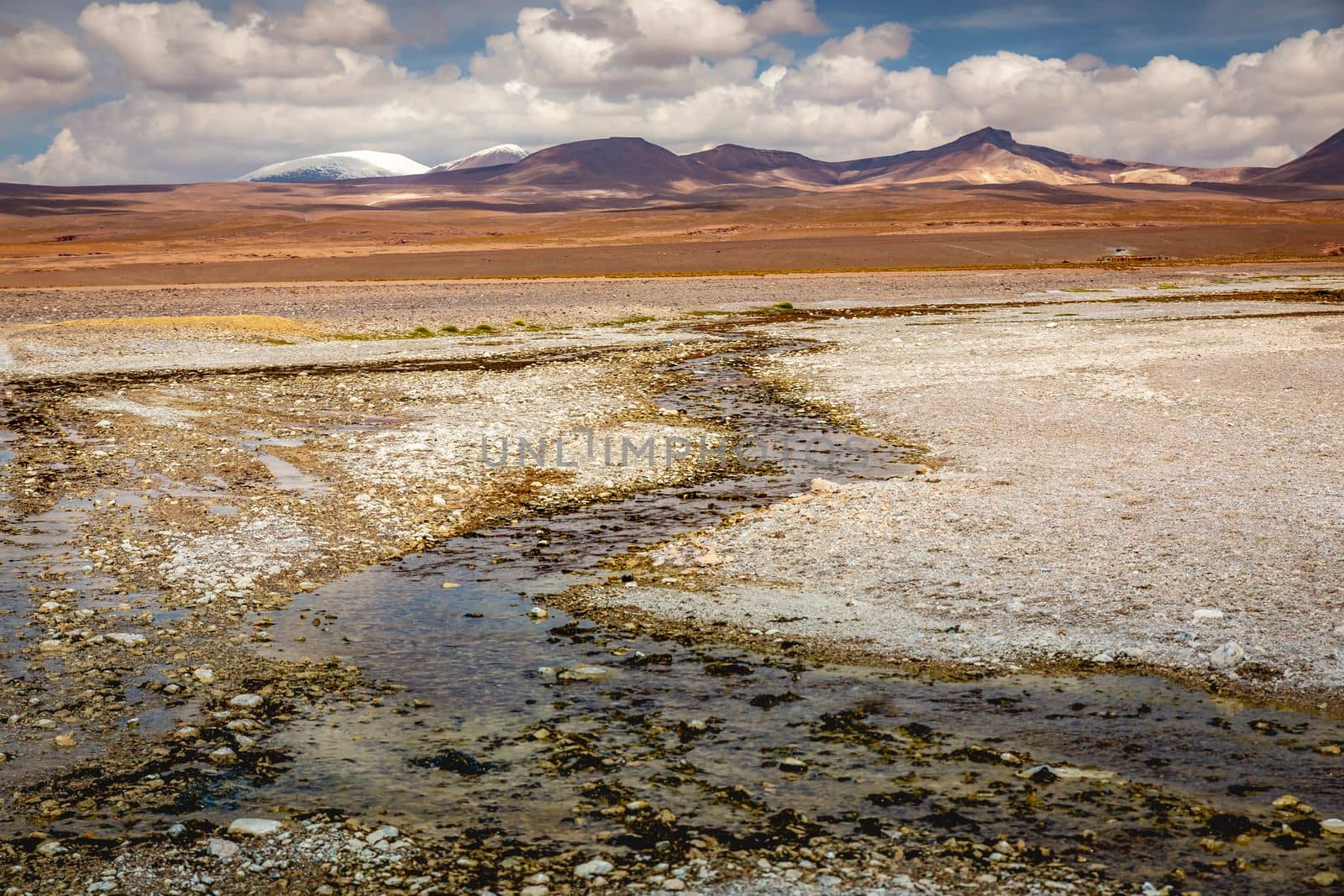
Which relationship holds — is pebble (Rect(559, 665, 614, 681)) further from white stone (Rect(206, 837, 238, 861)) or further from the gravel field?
white stone (Rect(206, 837, 238, 861))

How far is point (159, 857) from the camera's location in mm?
5555

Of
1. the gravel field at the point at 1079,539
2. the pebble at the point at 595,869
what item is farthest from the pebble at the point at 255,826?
the gravel field at the point at 1079,539

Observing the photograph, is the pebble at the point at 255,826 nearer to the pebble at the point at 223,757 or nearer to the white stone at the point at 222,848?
the white stone at the point at 222,848

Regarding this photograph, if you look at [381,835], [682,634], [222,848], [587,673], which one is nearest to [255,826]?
[222,848]

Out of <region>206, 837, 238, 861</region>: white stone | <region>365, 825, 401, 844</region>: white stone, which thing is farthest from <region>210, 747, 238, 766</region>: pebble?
<region>365, 825, 401, 844</region>: white stone

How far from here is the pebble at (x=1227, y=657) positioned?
25.6 ft

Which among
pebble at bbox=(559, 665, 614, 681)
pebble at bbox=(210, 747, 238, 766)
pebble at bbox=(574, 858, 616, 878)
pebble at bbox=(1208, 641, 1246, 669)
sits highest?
pebble at bbox=(1208, 641, 1246, 669)

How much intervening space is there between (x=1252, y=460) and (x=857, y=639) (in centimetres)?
797

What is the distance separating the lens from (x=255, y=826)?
5.81m

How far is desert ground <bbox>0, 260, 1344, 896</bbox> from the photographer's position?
18.7 ft

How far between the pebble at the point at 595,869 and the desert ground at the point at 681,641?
0.07 feet

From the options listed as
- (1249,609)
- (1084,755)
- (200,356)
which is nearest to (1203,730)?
(1084,755)

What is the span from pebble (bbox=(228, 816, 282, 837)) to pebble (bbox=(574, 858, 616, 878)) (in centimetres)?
167

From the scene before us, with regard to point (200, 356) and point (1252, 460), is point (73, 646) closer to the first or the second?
point (1252, 460)
